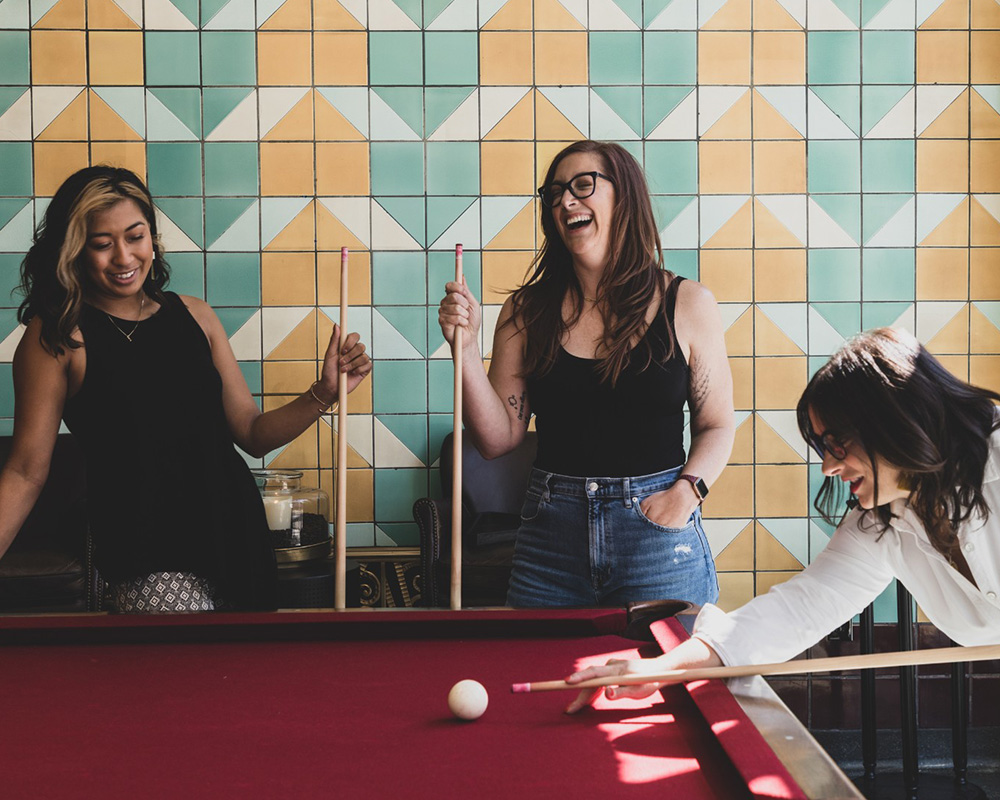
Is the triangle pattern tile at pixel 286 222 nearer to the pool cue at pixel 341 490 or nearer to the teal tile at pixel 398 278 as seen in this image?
the teal tile at pixel 398 278

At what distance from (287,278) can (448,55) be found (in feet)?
3.43

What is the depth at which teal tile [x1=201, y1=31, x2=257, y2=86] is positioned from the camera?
3.61m

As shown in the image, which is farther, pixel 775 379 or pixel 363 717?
pixel 775 379

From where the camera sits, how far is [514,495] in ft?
11.7

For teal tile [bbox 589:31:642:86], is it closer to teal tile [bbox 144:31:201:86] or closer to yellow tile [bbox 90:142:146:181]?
teal tile [bbox 144:31:201:86]

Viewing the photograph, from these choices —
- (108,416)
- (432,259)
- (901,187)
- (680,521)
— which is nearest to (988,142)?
(901,187)

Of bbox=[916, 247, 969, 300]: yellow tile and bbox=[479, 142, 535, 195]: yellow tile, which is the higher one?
bbox=[479, 142, 535, 195]: yellow tile

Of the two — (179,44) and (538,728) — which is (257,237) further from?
(538,728)

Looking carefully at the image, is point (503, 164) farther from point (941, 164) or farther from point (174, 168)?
point (941, 164)

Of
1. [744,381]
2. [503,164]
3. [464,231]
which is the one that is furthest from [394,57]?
[744,381]

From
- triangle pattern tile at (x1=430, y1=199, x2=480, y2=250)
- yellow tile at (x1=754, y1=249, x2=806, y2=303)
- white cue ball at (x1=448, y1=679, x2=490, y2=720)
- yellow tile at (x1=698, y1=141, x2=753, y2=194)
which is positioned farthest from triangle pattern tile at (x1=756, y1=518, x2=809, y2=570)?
white cue ball at (x1=448, y1=679, x2=490, y2=720)

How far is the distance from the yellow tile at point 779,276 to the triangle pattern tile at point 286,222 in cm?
172

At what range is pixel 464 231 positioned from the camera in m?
3.68

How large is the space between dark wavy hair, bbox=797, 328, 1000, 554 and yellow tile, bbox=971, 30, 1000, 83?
270 cm
